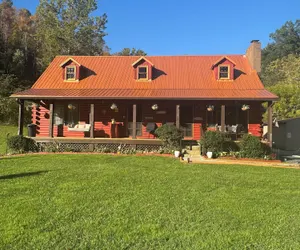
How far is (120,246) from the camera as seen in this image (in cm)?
446

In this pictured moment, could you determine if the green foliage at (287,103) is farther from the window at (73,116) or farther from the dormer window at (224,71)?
the window at (73,116)

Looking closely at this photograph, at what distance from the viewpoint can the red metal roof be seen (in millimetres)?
16672

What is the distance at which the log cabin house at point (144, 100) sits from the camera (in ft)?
56.5

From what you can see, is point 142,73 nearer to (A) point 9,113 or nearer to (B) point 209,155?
(B) point 209,155

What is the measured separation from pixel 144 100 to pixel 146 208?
11609 mm

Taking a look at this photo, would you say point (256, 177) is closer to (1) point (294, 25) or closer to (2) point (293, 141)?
(2) point (293, 141)

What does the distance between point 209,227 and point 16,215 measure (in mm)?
3388

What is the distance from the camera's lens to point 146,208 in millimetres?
6195

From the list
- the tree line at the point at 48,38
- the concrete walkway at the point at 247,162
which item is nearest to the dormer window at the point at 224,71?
the concrete walkway at the point at 247,162

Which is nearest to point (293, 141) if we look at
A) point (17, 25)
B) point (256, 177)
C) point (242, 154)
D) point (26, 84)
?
point (242, 154)

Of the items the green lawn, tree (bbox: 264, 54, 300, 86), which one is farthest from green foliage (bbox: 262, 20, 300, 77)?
the green lawn

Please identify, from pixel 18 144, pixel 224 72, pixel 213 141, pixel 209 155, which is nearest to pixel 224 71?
pixel 224 72

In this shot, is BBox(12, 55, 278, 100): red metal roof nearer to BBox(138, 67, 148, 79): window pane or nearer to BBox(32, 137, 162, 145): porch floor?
BBox(138, 67, 148, 79): window pane

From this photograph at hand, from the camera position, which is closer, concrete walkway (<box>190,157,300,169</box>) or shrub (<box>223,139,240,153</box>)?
concrete walkway (<box>190,157,300,169</box>)
